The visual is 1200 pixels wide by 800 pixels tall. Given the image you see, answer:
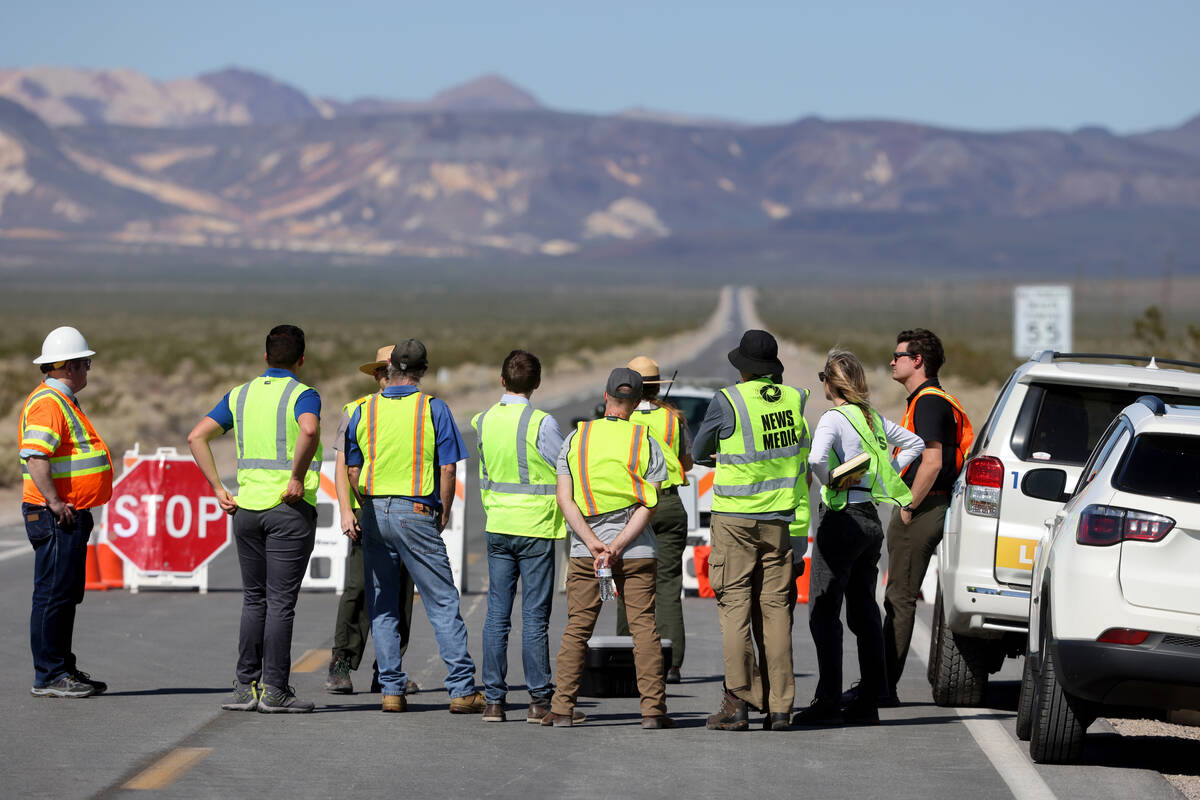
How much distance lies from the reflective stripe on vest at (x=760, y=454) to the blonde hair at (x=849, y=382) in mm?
258

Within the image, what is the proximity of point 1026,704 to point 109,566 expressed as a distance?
338 inches

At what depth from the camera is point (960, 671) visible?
33.0ft

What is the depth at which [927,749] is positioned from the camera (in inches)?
345

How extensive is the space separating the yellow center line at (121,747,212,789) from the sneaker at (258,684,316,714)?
96 centimetres

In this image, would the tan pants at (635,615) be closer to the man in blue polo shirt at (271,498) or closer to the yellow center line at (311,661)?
the man in blue polo shirt at (271,498)

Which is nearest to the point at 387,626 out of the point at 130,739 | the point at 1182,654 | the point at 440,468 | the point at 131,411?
the point at 440,468

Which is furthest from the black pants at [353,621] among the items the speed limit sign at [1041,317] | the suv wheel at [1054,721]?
the speed limit sign at [1041,317]

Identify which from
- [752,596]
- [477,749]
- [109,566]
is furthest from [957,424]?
[109,566]

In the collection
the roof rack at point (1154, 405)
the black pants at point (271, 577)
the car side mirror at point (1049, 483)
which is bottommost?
the black pants at point (271, 577)

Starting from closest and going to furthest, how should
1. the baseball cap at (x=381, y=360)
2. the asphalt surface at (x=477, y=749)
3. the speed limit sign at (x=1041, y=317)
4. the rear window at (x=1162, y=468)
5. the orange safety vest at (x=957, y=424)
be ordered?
the rear window at (x=1162, y=468), the asphalt surface at (x=477, y=749), the orange safety vest at (x=957, y=424), the baseball cap at (x=381, y=360), the speed limit sign at (x=1041, y=317)

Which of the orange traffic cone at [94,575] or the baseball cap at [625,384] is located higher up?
the baseball cap at [625,384]

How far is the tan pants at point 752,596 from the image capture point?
9.13 m

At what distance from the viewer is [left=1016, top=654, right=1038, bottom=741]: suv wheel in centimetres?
863

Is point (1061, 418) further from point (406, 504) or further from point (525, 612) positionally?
point (406, 504)
